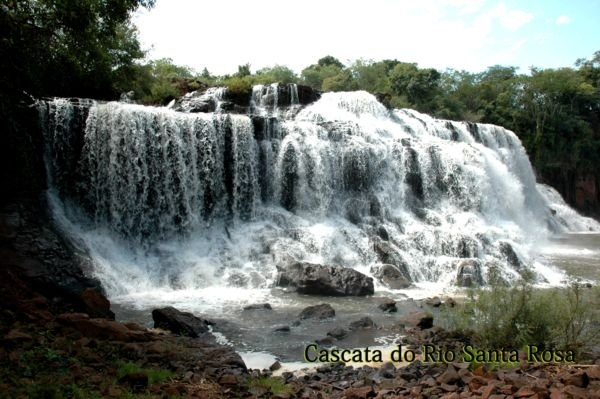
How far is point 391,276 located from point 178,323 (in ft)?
22.0

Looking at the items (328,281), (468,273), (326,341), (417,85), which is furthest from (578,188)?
(326,341)

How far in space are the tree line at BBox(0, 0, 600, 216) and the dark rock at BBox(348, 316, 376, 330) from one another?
6471 mm

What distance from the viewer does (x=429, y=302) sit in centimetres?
1123

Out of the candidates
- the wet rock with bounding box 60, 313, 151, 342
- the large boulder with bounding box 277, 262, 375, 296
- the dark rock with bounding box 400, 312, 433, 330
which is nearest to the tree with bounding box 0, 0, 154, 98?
the wet rock with bounding box 60, 313, 151, 342

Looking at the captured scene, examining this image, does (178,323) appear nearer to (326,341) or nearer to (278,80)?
(326,341)

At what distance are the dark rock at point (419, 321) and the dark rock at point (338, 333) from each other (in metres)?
1.21

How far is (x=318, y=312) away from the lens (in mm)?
10234

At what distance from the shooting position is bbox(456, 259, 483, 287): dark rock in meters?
13.8

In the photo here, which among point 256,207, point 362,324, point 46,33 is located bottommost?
point 362,324

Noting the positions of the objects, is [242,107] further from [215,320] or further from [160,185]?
[215,320]

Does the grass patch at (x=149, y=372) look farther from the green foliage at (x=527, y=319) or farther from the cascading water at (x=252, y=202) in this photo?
the cascading water at (x=252, y=202)

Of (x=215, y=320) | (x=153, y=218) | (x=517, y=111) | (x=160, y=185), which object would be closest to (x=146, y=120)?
(x=160, y=185)

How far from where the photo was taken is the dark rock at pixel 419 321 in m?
9.16

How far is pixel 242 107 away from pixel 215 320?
50.5ft
